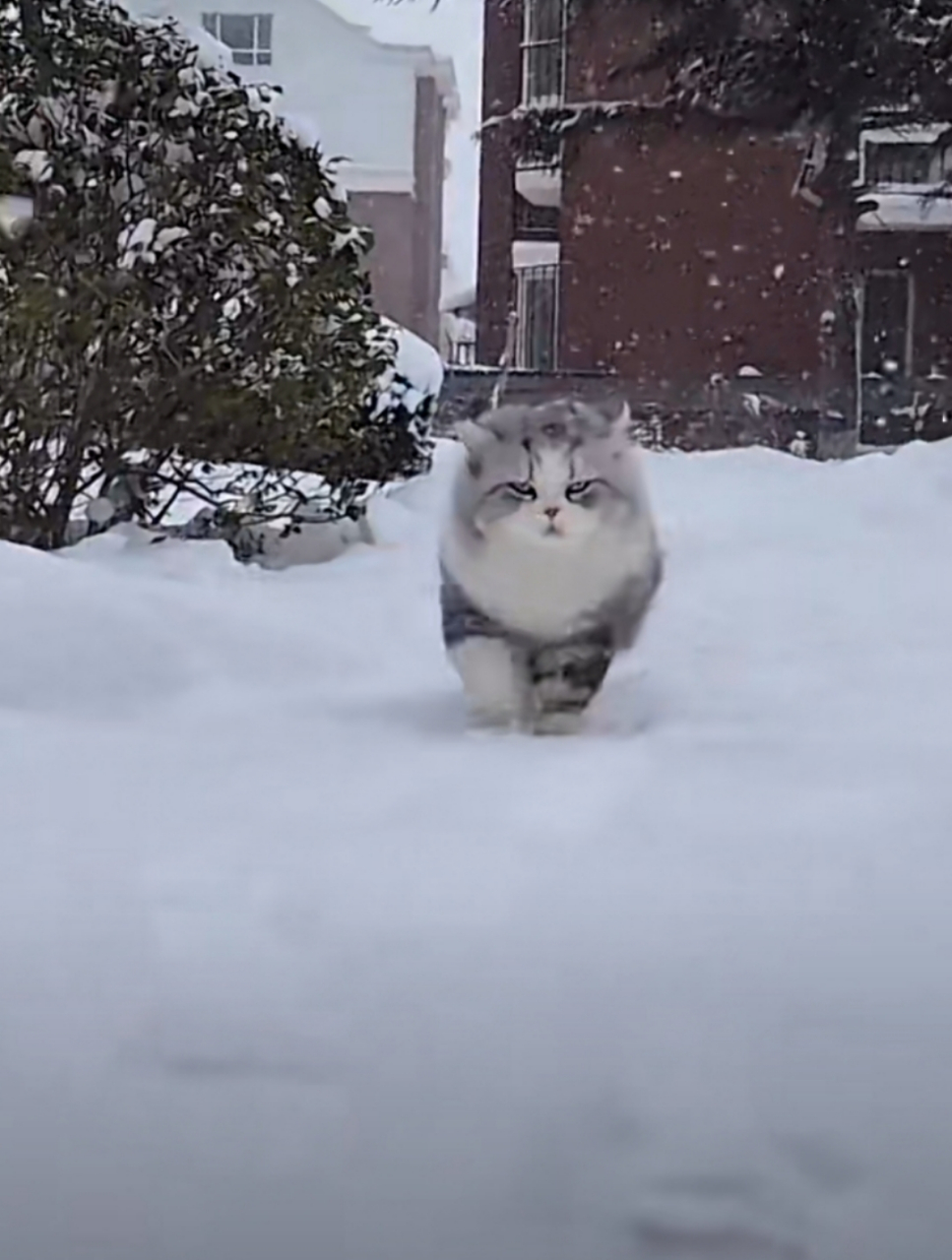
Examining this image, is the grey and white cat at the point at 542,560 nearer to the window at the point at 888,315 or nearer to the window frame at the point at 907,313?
the window frame at the point at 907,313

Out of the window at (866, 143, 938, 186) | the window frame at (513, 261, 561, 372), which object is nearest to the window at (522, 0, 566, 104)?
the window frame at (513, 261, 561, 372)

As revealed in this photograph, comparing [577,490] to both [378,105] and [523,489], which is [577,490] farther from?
[378,105]

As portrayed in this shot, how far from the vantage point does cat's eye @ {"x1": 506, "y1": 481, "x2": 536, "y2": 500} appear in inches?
86.3

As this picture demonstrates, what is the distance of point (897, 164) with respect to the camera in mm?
10156

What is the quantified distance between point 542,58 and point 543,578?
8.34 metres

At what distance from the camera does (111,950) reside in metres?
1.31

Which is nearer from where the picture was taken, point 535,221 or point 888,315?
point 888,315

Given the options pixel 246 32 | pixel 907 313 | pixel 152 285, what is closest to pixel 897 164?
pixel 907 313

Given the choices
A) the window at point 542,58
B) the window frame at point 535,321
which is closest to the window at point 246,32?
the window at point 542,58

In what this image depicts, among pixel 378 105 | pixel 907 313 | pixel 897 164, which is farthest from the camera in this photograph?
pixel 378 105

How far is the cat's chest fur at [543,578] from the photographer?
87.0 inches

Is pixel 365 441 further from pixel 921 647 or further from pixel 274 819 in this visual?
pixel 274 819

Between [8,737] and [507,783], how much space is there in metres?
0.66

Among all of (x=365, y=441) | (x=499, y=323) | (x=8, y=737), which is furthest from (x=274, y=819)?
(x=499, y=323)
